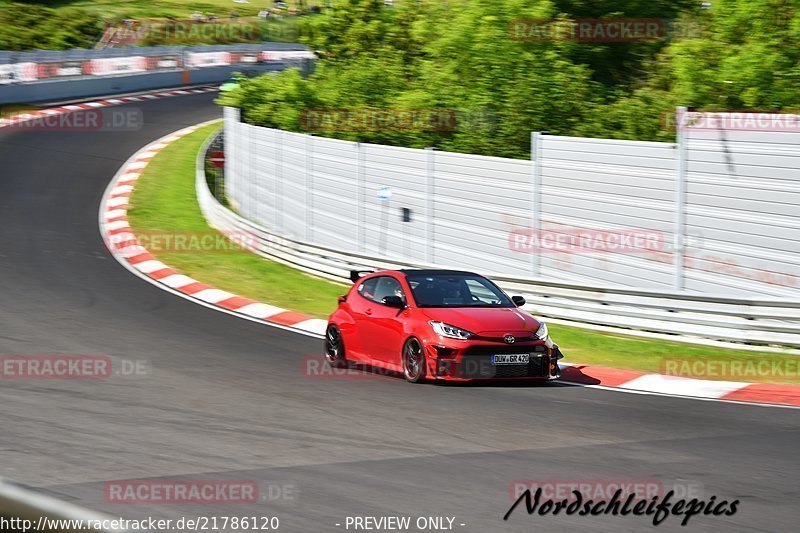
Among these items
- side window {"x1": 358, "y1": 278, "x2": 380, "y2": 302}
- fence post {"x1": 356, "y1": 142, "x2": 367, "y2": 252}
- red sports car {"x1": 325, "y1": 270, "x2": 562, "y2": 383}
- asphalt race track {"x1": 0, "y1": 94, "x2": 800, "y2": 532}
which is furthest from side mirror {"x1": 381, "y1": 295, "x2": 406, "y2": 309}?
fence post {"x1": 356, "y1": 142, "x2": 367, "y2": 252}

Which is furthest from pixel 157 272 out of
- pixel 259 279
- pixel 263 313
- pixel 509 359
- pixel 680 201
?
pixel 509 359

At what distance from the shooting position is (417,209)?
20406 millimetres

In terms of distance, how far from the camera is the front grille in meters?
12.1

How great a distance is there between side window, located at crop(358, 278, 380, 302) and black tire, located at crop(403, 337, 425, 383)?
134cm

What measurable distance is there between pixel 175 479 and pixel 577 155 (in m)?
10.9

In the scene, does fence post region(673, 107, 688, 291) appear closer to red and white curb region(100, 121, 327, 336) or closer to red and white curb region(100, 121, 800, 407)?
red and white curb region(100, 121, 800, 407)

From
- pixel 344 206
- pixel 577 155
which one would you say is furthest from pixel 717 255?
pixel 344 206

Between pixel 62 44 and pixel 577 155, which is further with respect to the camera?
pixel 62 44

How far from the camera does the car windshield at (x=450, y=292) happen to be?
13018 millimetres

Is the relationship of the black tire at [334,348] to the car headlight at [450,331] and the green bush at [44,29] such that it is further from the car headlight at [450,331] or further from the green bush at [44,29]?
the green bush at [44,29]

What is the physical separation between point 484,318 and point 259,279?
967 cm

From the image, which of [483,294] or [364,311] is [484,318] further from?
[364,311]

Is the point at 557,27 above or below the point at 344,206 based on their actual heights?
above

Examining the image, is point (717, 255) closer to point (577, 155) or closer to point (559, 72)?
point (577, 155)
